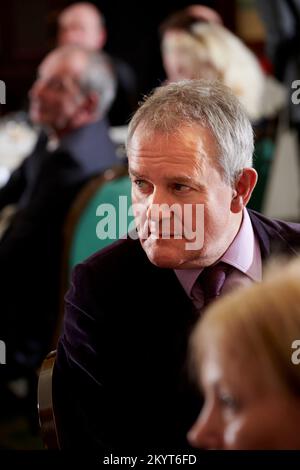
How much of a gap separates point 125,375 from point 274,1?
3.64m

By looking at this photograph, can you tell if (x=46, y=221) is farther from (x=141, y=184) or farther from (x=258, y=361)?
(x=258, y=361)

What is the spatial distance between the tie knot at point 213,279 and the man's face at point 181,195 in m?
0.02

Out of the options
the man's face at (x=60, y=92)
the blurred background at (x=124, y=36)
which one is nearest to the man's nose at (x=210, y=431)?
the man's face at (x=60, y=92)

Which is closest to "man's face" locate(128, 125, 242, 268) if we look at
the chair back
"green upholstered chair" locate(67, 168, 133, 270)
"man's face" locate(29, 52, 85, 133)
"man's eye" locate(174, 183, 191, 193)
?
"man's eye" locate(174, 183, 191, 193)

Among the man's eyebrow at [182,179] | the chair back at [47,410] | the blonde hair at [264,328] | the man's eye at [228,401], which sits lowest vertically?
the chair back at [47,410]

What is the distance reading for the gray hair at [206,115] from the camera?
Result: 105cm

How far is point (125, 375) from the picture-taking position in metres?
1.15

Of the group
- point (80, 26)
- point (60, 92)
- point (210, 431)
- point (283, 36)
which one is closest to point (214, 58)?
point (60, 92)

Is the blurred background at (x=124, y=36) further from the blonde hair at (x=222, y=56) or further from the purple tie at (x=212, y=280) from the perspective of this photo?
the purple tie at (x=212, y=280)

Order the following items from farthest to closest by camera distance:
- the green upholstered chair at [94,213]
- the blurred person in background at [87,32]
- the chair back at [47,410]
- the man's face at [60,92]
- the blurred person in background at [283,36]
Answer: the blurred person in background at [87,32] < the blurred person in background at [283,36] < the man's face at [60,92] < the green upholstered chair at [94,213] < the chair back at [47,410]

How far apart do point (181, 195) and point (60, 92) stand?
1.68 m

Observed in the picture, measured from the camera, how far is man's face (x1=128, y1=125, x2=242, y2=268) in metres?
1.06

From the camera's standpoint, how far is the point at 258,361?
0.70 metres

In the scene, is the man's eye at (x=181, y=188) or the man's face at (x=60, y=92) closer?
the man's eye at (x=181, y=188)
